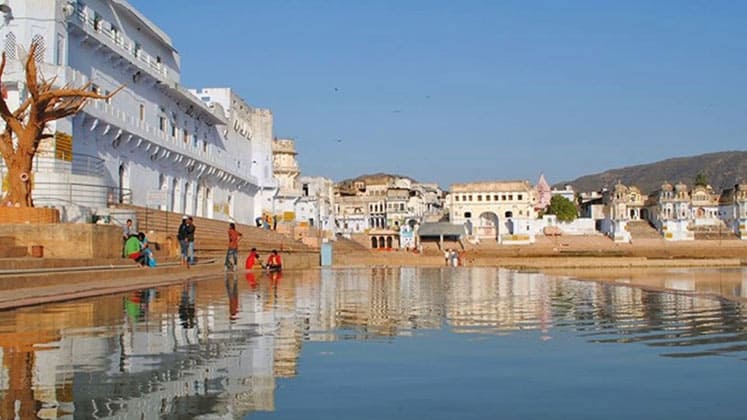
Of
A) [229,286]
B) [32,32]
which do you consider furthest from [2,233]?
[32,32]

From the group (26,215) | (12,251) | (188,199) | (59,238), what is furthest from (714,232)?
(12,251)

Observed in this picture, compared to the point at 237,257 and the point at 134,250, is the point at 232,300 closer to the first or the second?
the point at 134,250

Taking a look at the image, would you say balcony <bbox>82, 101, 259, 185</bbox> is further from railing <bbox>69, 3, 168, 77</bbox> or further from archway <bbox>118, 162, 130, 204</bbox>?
railing <bbox>69, 3, 168, 77</bbox>

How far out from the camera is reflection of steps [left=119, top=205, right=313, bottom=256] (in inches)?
1356

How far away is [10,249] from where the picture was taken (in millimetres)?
19719

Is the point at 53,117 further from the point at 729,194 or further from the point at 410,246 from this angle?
the point at 729,194

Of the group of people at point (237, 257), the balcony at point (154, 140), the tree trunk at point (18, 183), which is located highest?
the balcony at point (154, 140)

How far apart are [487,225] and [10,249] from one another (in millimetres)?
95113

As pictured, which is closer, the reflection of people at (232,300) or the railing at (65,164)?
the reflection of people at (232,300)

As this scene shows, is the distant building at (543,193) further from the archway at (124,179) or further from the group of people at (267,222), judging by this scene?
the archway at (124,179)

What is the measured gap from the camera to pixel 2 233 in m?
21.1

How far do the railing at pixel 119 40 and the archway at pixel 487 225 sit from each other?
220 feet

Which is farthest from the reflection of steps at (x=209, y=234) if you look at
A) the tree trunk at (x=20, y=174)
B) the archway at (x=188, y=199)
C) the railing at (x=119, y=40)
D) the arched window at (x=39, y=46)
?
the railing at (x=119, y=40)

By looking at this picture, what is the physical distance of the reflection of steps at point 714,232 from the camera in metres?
108
